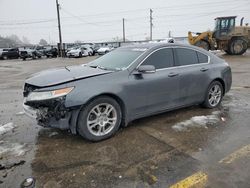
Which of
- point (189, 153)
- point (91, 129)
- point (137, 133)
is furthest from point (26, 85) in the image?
point (189, 153)

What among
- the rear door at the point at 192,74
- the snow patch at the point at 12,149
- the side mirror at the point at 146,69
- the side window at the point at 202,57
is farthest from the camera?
the side window at the point at 202,57

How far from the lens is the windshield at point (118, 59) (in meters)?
4.68

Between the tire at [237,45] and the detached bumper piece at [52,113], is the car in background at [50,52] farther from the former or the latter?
the detached bumper piece at [52,113]

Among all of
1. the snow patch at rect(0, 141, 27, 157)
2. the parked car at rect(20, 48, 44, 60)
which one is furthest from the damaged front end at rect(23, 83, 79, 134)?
the parked car at rect(20, 48, 44, 60)

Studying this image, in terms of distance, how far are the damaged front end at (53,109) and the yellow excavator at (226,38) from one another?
2155cm

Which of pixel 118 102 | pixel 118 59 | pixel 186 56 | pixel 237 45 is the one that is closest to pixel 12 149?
pixel 118 102

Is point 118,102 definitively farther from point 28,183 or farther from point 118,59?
point 28,183

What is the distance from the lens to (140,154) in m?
3.73

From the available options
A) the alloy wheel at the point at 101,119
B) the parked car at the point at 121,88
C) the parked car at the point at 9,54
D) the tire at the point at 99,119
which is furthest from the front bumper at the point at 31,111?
the parked car at the point at 9,54

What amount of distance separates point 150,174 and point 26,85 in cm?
257

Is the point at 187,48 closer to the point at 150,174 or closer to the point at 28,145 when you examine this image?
the point at 150,174

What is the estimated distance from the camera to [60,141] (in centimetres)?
424

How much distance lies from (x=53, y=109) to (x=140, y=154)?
1.47m

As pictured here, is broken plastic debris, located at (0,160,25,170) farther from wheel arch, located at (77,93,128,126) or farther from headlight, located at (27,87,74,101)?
wheel arch, located at (77,93,128,126)
